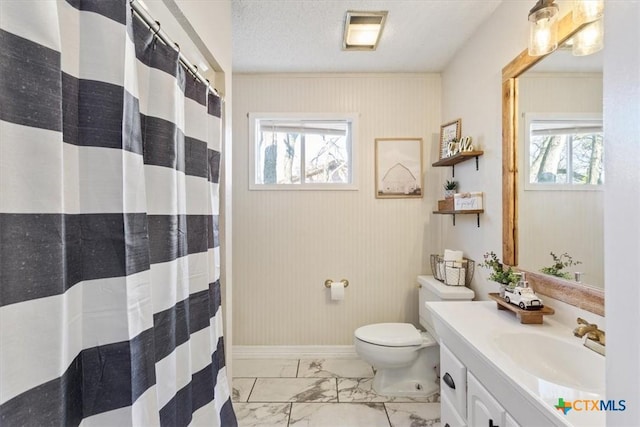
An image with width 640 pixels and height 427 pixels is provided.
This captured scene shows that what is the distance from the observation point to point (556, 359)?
3.68 feet

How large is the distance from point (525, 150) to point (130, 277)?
1.78 m

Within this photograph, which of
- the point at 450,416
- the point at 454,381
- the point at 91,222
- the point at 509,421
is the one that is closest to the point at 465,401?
the point at 454,381

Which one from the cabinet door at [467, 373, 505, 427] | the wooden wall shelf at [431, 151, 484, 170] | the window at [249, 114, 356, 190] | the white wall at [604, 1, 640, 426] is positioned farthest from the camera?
the window at [249, 114, 356, 190]

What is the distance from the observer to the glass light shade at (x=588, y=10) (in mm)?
1098

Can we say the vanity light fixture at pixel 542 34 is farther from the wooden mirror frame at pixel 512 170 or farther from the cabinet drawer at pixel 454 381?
the cabinet drawer at pixel 454 381

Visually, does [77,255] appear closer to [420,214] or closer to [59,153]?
[59,153]

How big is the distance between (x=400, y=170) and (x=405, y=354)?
148 cm

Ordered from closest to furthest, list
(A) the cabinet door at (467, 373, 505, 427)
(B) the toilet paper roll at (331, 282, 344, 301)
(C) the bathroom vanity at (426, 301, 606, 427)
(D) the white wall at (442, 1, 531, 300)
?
(C) the bathroom vanity at (426, 301, 606, 427)
(A) the cabinet door at (467, 373, 505, 427)
(D) the white wall at (442, 1, 531, 300)
(B) the toilet paper roll at (331, 282, 344, 301)

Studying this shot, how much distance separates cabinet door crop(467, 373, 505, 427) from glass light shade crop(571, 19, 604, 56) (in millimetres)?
1313

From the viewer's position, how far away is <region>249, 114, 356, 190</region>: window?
2.72 meters

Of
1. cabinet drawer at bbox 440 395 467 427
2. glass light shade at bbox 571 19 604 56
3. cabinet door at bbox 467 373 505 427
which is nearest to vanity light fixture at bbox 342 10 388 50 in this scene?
glass light shade at bbox 571 19 604 56

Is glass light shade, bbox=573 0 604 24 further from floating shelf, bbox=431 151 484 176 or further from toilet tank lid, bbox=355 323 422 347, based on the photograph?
toilet tank lid, bbox=355 323 422 347

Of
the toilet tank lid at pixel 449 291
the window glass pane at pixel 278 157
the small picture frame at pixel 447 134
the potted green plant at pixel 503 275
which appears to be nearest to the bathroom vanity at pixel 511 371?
the potted green plant at pixel 503 275

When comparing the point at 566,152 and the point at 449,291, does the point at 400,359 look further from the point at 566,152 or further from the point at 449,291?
the point at 566,152
